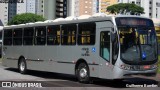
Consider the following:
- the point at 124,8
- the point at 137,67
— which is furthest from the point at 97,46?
the point at 124,8

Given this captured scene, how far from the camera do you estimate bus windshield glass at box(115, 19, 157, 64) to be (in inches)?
595

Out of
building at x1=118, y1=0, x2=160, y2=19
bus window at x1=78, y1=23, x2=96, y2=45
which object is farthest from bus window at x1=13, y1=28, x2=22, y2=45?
building at x1=118, y1=0, x2=160, y2=19

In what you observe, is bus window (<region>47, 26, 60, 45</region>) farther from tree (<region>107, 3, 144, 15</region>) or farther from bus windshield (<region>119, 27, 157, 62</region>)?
tree (<region>107, 3, 144, 15</region>)

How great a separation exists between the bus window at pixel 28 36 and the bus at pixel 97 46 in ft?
1.18

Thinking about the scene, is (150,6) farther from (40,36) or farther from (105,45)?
(105,45)

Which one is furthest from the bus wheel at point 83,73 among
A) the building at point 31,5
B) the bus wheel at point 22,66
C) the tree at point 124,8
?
the building at point 31,5

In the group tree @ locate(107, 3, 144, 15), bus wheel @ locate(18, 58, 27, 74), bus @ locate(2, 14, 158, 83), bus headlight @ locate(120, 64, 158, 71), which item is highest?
tree @ locate(107, 3, 144, 15)

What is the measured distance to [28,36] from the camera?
21328 mm

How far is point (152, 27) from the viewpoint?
16.0 m

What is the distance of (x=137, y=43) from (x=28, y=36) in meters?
7.78

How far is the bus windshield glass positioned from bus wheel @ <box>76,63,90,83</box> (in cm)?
211

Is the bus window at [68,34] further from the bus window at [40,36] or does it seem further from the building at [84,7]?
the building at [84,7]

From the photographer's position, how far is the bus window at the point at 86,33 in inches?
645

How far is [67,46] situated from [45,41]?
2.08m
